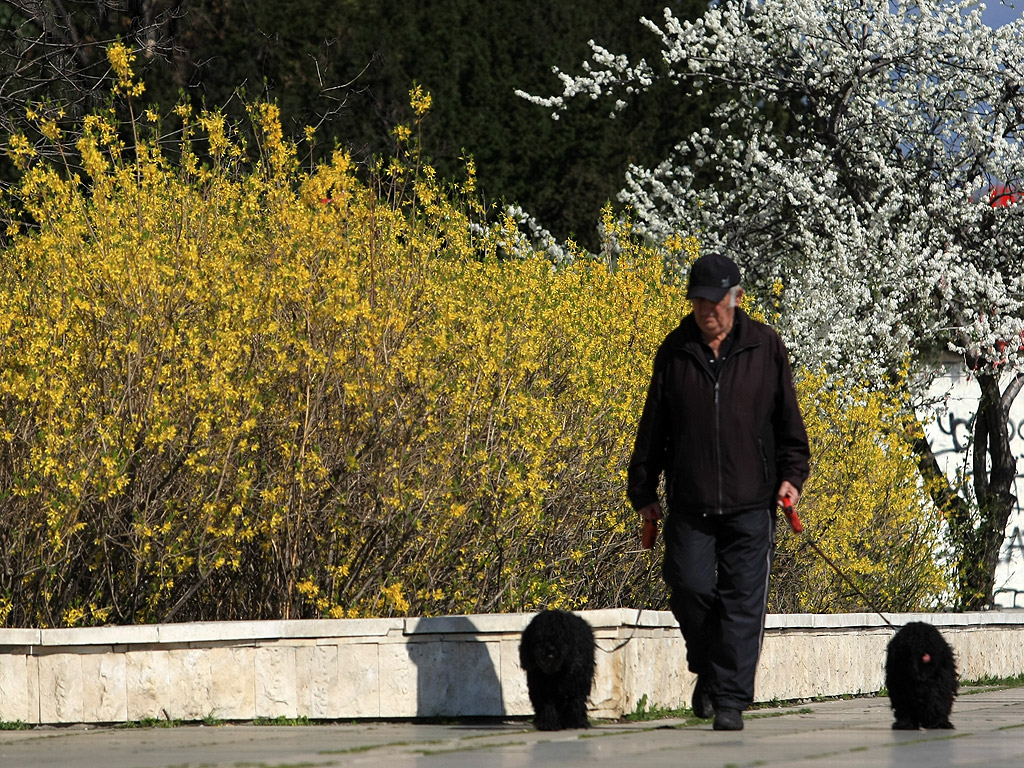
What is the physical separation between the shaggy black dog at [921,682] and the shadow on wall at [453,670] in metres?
1.49

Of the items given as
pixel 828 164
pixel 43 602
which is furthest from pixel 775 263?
pixel 43 602

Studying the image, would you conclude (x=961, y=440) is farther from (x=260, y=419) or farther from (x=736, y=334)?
(x=736, y=334)

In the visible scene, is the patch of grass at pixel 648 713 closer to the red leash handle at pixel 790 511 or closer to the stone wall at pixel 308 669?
the stone wall at pixel 308 669

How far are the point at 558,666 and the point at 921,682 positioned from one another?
54.5 inches

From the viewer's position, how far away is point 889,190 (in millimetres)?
13938

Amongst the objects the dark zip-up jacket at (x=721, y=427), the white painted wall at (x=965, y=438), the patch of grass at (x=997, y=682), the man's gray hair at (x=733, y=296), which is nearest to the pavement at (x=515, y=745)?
the dark zip-up jacket at (x=721, y=427)

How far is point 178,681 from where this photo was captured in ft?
20.4

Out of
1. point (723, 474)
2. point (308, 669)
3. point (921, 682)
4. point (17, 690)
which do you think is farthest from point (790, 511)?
point (17, 690)

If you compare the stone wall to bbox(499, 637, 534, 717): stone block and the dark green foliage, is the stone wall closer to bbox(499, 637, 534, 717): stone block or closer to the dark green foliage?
bbox(499, 637, 534, 717): stone block

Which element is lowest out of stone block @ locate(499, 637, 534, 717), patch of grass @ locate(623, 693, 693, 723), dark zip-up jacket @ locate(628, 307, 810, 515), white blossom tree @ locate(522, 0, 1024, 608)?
patch of grass @ locate(623, 693, 693, 723)

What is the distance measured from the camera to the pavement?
16.1ft

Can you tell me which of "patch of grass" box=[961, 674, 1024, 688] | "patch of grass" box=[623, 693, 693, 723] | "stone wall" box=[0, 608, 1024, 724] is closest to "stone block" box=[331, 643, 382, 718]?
"stone wall" box=[0, 608, 1024, 724]

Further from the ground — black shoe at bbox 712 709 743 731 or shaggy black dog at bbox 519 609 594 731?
shaggy black dog at bbox 519 609 594 731

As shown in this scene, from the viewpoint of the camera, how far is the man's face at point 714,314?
5805mm
